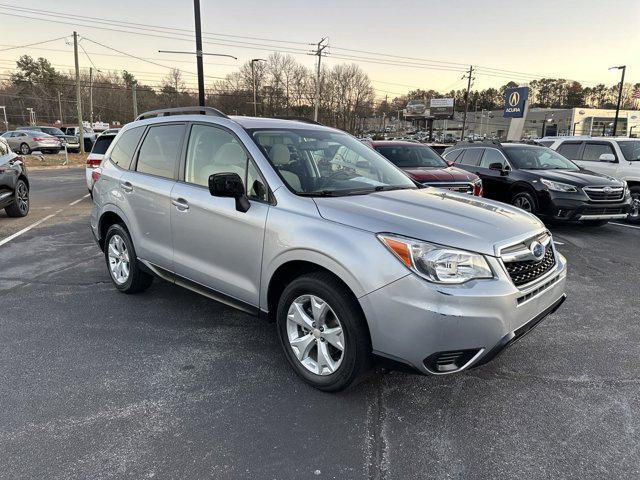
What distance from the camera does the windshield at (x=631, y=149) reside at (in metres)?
10.0

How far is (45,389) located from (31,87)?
336 ft

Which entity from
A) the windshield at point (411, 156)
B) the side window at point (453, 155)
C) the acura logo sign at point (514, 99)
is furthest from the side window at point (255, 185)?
the acura logo sign at point (514, 99)

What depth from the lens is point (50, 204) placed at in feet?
38.1

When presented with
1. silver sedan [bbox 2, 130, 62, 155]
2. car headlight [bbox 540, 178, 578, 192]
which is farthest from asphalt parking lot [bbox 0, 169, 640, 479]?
silver sedan [bbox 2, 130, 62, 155]

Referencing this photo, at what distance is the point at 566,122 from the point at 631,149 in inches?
3577

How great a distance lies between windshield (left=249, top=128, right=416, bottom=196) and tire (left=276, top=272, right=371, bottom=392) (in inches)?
28.5

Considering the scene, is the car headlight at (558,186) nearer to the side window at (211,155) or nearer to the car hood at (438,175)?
the car hood at (438,175)

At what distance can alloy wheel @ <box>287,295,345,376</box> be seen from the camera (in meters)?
2.90

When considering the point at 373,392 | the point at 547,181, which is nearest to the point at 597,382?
the point at 373,392

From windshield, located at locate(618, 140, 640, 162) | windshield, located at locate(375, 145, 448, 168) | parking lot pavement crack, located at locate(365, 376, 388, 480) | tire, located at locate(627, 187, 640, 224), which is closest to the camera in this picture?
parking lot pavement crack, located at locate(365, 376, 388, 480)

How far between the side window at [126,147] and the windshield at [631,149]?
10227mm

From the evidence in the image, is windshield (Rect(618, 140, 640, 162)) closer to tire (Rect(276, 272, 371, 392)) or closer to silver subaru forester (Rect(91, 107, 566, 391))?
silver subaru forester (Rect(91, 107, 566, 391))

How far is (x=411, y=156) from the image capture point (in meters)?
9.70

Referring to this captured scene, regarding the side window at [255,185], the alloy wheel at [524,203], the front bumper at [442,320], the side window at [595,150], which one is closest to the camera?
the front bumper at [442,320]
